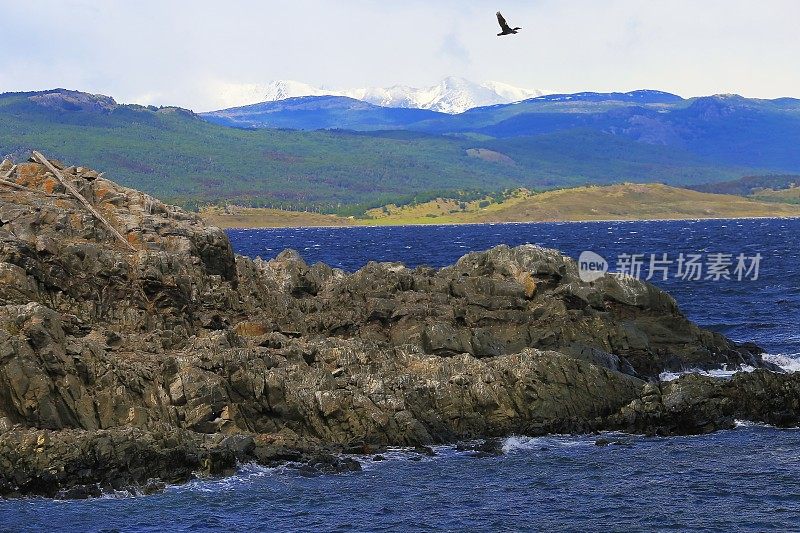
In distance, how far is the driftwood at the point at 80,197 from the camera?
5741cm

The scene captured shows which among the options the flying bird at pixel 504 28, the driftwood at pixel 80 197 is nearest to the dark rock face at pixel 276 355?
the driftwood at pixel 80 197

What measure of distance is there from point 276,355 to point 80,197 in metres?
17.8

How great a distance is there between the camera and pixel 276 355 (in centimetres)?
4859

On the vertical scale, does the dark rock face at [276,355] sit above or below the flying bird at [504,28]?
below

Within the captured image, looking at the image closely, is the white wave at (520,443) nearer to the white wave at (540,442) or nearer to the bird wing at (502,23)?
the white wave at (540,442)

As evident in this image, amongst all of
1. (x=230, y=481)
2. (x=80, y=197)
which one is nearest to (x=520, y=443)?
(x=230, y=481)

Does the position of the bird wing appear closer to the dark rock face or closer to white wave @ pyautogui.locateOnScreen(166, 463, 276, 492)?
the dark rock face

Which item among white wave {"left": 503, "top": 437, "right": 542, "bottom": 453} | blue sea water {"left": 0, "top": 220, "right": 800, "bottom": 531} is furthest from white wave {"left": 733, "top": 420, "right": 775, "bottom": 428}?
white wave {"left": 503, "top": 437, "right": 542, "bottom": 453}

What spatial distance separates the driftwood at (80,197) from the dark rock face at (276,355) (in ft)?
1.41

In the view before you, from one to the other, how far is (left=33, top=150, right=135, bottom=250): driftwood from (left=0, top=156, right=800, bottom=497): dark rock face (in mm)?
431

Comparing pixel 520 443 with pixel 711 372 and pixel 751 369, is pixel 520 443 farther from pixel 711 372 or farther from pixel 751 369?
pixel 751 369

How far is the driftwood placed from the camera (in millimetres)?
57406

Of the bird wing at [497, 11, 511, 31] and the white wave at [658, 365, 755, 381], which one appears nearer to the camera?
the bird wing at [497, 11, 511, 31]

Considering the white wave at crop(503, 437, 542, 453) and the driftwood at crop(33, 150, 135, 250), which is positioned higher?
the driftwood at crop(33, 150, 135, 250)
